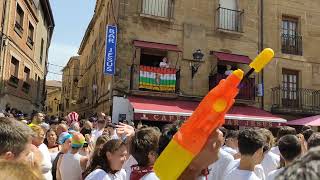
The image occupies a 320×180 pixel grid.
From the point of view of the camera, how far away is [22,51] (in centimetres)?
1831

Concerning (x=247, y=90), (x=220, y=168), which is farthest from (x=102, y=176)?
(x=247, y=90)

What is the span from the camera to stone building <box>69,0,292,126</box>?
51.7 feet

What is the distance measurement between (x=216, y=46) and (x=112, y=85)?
519 cm

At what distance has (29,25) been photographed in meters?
20.2

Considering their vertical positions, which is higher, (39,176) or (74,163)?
(39,176)

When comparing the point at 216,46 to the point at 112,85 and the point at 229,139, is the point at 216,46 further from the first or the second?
the point at 229,139

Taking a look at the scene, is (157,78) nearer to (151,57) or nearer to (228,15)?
(151,57)

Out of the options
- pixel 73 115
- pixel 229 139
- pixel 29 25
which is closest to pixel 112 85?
pixel 73 115

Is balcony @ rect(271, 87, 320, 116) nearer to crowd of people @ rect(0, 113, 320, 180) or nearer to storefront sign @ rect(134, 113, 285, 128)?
storefront sign @ rect(134, 113, 285, 128)

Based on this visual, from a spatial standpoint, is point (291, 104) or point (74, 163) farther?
point (291, 104)

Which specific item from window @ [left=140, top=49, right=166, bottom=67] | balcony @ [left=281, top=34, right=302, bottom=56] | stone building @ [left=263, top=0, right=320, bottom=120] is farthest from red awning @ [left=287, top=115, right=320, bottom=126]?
window @ [left=140, top=49, right=166, bottom=67]

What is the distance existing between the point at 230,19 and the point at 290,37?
136 inches

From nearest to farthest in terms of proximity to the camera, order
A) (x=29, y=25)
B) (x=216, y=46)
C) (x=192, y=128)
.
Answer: (x=192, y=128), (x=216, y=46), (x=29, y=25)

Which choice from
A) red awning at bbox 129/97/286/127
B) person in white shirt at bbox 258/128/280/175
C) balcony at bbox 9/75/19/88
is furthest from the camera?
balcony at bbox 9/75/19/88
